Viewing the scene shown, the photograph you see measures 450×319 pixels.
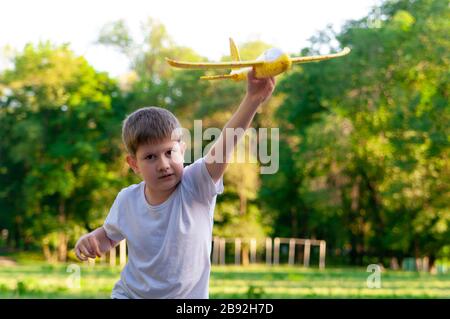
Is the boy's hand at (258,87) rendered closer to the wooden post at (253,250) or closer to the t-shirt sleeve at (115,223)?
the t-shirt sleeve at (115,223)

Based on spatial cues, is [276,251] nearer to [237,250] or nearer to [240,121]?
[237,250]

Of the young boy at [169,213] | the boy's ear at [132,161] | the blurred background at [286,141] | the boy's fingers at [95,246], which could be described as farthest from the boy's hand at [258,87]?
the blurred background at [286,141]

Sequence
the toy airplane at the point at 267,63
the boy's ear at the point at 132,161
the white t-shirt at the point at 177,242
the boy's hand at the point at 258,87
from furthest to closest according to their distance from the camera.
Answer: the boy's ear at the point at 132,161 → the white t-shirt at the point at 177,242 → the boy's hand at the point at 258,87 → the toy airplane at the point at 267,63

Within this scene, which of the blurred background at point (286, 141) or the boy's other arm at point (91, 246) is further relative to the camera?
the blurred background at point (286, 141)

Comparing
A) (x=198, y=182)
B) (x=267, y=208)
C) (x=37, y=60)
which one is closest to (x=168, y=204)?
(x=198, y=182)

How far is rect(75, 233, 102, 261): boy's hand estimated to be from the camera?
4.02 metres

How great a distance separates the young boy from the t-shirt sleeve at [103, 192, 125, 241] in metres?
0.13

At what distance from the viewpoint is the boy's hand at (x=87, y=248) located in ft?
13.2

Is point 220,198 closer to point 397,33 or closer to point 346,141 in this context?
point 346,141

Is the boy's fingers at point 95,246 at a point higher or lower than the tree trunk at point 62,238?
higher

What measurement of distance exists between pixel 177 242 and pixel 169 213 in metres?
0.14

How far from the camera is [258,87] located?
3.29 meters

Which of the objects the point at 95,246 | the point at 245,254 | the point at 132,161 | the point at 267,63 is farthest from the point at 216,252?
the point at 267,63

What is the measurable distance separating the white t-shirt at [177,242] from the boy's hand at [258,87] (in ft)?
1.86
